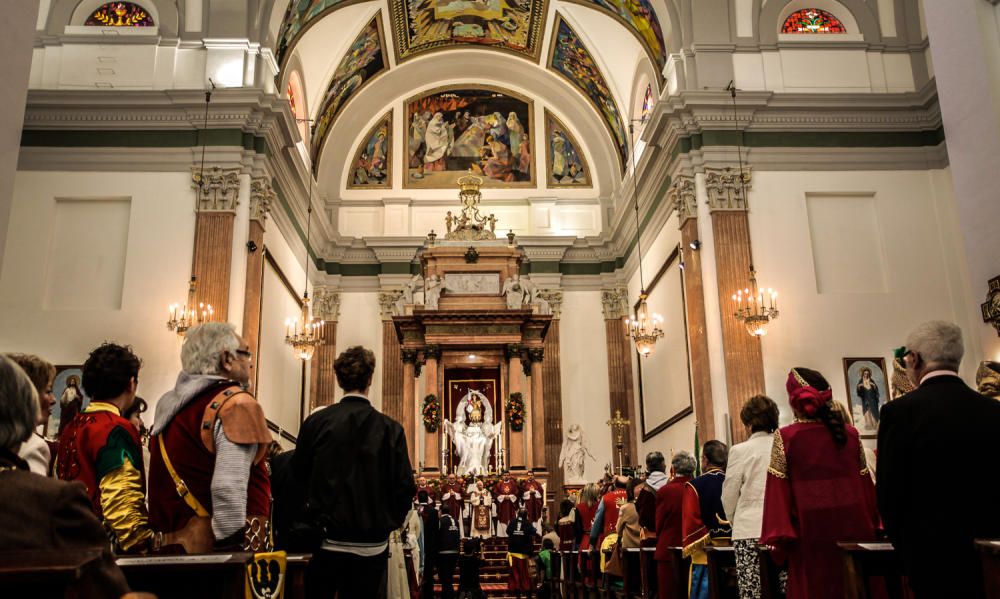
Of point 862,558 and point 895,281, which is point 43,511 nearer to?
point 862,558

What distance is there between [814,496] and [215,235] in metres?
11.5

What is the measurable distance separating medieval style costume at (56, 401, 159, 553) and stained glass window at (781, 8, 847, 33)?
14.8m

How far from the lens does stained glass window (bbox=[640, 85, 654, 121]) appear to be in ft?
59.0

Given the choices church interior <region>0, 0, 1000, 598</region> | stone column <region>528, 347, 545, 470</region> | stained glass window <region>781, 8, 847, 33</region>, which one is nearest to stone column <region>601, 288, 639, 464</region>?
church interior <region>0, 0, 1000, 598</region>

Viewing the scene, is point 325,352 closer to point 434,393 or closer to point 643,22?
point 434,393

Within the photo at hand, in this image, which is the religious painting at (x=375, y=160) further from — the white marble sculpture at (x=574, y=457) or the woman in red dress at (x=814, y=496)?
the woman in red dress at (x=814, y=496)

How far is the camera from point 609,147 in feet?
71.6

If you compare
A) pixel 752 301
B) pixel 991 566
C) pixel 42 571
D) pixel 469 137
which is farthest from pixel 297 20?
pixel 42 571

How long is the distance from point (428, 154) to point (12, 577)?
2120 cm

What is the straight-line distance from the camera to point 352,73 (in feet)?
67.8

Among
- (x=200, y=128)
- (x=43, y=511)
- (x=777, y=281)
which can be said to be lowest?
(x=43, y=511)

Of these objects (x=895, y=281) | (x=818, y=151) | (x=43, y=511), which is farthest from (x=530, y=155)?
(x=43, y=511)

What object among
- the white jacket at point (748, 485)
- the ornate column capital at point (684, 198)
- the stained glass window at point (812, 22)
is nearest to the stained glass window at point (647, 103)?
the stained glass window at point (812, 22)

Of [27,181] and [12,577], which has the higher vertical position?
[27,181]
